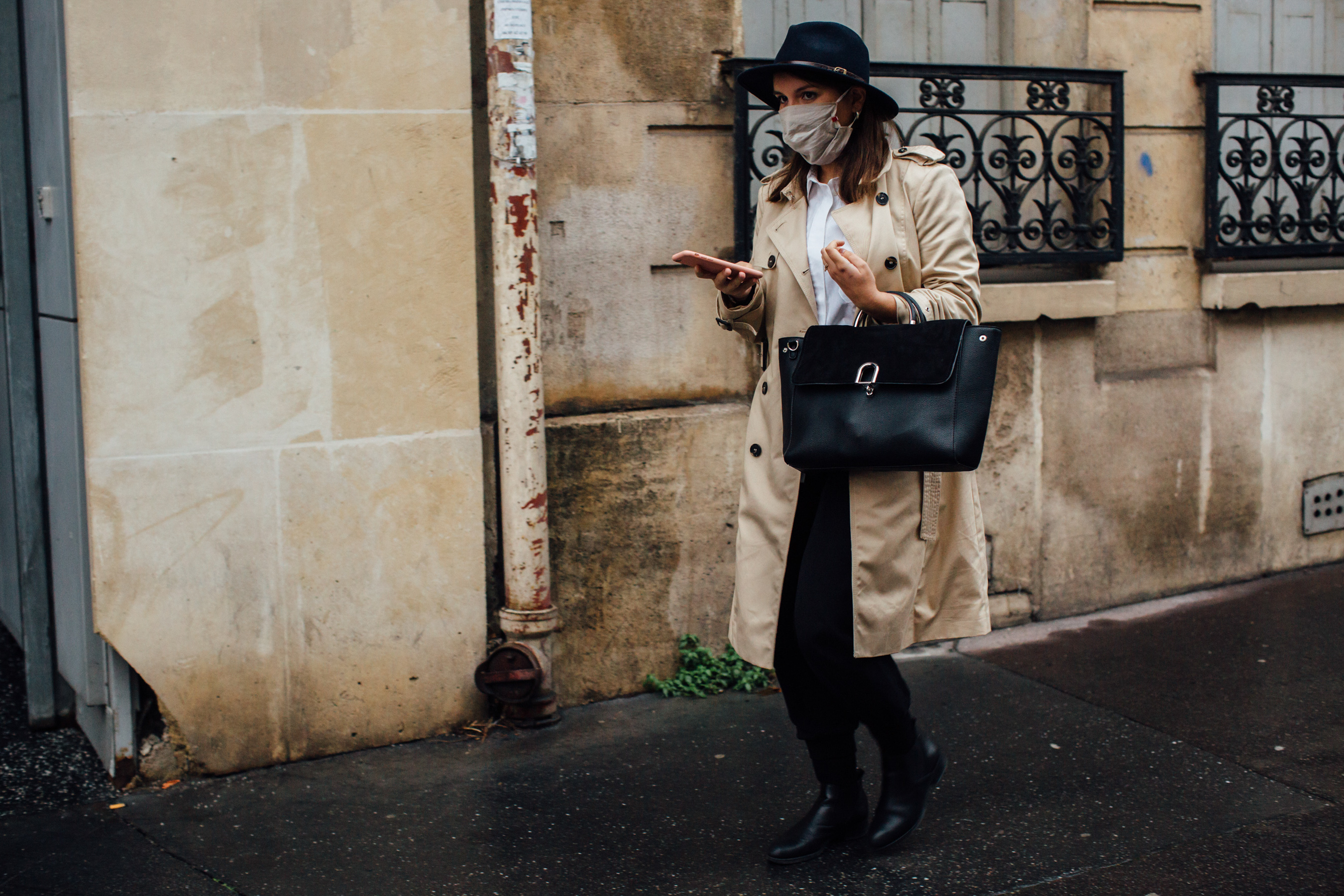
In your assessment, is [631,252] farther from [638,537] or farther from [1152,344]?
[1152,344]

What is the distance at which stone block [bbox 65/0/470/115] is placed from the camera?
12.2ft

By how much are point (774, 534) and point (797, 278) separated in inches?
24.1

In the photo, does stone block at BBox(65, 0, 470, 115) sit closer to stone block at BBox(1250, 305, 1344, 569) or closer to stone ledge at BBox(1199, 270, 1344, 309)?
stone ledge at BBox(1199, 270, 1344, 309)

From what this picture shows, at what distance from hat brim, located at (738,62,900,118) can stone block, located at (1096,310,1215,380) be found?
8.70 ft

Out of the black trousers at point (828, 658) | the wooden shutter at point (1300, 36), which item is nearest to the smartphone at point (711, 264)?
the black trousers at point (828, 658)

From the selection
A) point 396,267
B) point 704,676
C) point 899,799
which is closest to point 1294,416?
point 704,676

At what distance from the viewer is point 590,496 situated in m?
4.59

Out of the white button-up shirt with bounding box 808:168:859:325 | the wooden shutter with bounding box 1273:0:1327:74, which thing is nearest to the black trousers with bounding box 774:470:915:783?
the white button-up shirt with bounding box 808:168:859:325

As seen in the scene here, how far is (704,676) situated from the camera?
15.6 feet

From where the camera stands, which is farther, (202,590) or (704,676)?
(704,676)

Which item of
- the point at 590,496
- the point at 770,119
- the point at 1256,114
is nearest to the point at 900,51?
the point at 770,119

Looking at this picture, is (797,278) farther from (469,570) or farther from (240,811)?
(240,811)

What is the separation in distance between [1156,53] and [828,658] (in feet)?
11.9

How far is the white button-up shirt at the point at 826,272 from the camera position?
3232 millimetres
